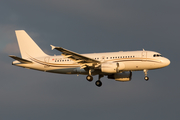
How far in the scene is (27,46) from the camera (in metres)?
55.5

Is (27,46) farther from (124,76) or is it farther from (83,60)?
(124,76)

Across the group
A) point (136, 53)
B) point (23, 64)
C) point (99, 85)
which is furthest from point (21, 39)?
point (136, 53)

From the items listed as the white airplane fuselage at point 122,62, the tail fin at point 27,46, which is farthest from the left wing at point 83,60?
the tail fin at point 27,46

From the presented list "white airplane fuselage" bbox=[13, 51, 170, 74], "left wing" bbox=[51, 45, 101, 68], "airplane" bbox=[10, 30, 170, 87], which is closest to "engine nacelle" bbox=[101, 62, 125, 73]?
"airplane" bbox=[10, 30, 170, 87]

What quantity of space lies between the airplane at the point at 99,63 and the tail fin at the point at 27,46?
2.02 ft

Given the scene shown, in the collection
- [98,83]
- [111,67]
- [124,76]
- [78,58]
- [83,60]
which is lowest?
[98,83]

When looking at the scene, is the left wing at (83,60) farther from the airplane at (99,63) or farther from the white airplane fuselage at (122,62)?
the white airplane fuselage at (122,62)

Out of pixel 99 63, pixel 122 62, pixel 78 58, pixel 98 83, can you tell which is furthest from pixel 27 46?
pixel 122 62

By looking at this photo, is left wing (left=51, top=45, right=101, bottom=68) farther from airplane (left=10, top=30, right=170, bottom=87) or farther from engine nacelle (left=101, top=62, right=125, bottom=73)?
engine nacelle (left=101, top=62, right=125, bottom=73)

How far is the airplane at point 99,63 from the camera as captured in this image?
47247 mm

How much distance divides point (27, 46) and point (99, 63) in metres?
14.2

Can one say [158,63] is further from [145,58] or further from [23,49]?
[23,49]

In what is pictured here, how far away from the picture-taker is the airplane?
47247 millimetres

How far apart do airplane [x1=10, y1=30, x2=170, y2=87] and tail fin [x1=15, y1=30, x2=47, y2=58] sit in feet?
2.02
